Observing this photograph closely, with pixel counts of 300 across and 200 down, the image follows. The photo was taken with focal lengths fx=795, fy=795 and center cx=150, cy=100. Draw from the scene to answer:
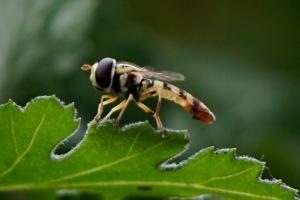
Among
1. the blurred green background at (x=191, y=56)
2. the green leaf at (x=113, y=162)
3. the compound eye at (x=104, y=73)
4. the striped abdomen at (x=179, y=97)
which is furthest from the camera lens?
the blurred green background at (x=191, y=56)

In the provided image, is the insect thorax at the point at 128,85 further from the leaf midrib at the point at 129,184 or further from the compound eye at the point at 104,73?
the leaf midrib at the point at 129,184

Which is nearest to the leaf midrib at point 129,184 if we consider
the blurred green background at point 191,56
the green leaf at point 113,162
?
the green leaf at point 113,162

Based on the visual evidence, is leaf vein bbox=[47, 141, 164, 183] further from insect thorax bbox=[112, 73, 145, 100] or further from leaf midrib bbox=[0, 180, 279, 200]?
insect thorax bbox=[112, 73, 145, 100]

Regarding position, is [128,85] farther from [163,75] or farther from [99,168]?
[99,168]

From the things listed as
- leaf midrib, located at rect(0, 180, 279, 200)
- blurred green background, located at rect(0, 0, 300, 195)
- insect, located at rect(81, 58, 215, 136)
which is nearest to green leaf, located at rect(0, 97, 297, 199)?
leaf midrib, located at rect(0, 180, 279, 200)

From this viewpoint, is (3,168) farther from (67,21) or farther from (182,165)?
(67,21)

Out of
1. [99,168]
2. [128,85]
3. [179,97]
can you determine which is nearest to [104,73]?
[128,85]

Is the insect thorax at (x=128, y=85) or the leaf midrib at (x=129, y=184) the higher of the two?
the insect thorax at (x=128, y=85)
